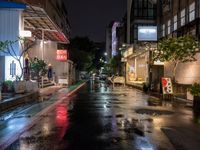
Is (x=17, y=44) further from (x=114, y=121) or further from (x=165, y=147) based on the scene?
(x=165, y=147)

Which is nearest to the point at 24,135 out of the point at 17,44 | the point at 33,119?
the point at 33,119

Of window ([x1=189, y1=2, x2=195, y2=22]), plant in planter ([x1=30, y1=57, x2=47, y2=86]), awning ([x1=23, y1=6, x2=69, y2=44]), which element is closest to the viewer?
awning ([x1=23, y1=6, x2=69, y2=44])

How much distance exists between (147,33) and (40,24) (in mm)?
31648

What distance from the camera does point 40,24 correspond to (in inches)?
1654

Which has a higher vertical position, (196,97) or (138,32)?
(138,32)

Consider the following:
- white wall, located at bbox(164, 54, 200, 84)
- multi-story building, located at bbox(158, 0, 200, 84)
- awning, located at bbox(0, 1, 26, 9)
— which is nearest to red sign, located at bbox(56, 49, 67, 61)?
multi-story building, located at bbox(158, 0, 200, 84)

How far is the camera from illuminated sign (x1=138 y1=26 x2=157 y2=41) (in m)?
68.1

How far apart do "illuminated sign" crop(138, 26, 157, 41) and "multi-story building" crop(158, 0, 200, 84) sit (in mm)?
8379

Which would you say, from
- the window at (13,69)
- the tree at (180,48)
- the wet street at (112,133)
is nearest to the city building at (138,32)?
the tree at (180,48)

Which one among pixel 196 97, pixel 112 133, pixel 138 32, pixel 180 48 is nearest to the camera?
pixel 112 133

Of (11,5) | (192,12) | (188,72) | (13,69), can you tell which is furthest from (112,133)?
(192,12)

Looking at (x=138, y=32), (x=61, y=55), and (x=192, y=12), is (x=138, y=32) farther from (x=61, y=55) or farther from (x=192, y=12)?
(x=192, y=12)

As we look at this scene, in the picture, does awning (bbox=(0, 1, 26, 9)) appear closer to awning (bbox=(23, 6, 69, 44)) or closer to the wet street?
awning (bbox=(23, 6, 69, 44))

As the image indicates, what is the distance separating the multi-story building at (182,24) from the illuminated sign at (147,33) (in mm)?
8379
